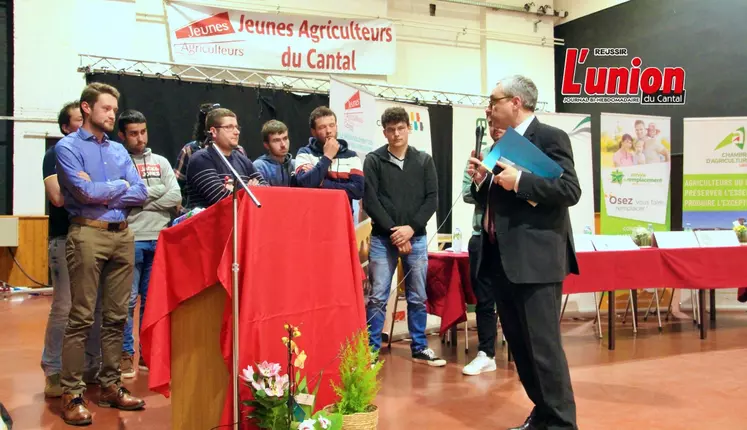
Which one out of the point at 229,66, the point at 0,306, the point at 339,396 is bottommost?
the point at 0,306

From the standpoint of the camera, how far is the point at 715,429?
2.65 m

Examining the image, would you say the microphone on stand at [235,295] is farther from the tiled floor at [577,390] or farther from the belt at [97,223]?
the belt at [97,223]

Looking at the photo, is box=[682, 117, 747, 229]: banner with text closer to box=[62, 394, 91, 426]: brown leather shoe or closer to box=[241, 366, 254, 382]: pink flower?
box=[241, 366, 254, 382]: pink flower

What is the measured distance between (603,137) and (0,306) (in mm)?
6932

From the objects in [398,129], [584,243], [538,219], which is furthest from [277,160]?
[584,243]

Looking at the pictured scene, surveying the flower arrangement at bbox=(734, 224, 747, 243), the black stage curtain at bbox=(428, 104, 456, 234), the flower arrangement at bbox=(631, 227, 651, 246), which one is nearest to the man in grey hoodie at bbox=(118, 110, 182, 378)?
the flower arrangement at bbox=(631, 227, 651, 246)

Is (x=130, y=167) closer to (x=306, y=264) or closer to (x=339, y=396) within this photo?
(x=306, y=264)

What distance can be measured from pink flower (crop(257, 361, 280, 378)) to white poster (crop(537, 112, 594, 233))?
14.7 ft

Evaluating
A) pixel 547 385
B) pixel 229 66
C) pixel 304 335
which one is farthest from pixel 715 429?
pixel 229 66

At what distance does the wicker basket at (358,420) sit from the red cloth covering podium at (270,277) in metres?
0.14

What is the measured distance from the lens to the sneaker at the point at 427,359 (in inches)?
154

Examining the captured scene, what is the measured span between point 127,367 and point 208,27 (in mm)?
5406

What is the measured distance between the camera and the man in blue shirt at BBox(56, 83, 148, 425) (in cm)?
269

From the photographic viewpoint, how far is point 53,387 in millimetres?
3199
